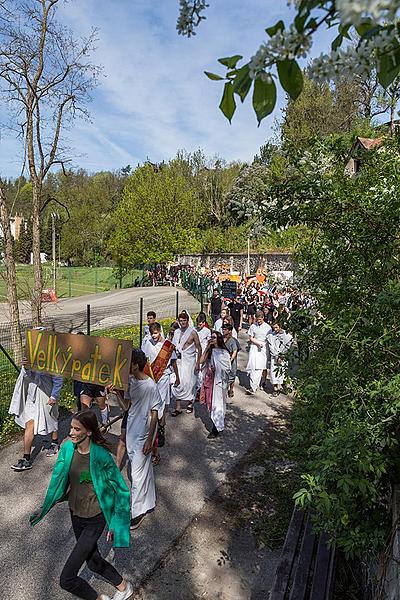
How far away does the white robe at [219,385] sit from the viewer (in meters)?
7.39

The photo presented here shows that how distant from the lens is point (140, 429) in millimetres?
4914

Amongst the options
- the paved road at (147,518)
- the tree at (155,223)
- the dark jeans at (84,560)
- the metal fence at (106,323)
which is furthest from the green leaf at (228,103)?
the tree at (155,223)

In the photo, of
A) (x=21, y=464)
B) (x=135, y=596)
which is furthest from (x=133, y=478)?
(x=21, y=464)

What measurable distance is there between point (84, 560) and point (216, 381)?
415 centimetres

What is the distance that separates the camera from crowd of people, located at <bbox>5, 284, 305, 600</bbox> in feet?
11.8

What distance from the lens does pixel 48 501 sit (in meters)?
3.60

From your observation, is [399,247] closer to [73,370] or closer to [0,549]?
[73,370]

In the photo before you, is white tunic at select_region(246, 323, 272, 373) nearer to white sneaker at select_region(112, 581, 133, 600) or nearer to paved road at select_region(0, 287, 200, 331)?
white sneaker at select_region(112, 581, 133, 600)

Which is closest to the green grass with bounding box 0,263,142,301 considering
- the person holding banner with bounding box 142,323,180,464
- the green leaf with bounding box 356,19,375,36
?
the person holding banner with bounding box 142,323,180,464

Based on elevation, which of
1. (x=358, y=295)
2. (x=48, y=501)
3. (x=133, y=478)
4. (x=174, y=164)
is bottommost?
(x=133, y=478)

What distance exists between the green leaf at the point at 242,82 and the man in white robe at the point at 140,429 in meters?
4.06

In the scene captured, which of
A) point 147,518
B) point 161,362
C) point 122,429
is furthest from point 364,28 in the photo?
point 161,362

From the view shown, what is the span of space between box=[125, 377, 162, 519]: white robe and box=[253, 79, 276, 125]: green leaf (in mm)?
4101

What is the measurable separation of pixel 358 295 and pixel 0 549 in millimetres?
4045
